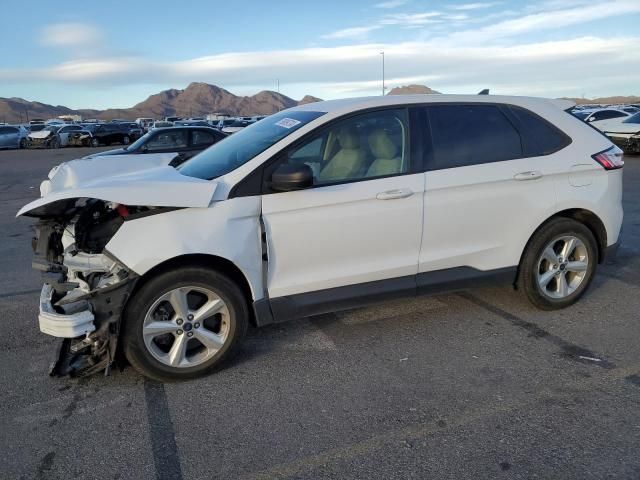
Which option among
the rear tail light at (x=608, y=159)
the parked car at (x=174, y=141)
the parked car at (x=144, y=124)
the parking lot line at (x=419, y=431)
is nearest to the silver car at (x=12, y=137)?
the parked car at (x=144, y=124)

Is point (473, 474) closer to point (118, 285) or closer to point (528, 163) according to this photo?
point (118, 285)

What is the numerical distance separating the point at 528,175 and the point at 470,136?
0.56m

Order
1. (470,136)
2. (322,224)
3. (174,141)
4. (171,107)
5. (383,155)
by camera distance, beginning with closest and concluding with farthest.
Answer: (322,224)
(383,155)
(470,136)
(174,141)
(171,107)

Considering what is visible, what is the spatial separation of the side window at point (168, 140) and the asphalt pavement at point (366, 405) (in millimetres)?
9637

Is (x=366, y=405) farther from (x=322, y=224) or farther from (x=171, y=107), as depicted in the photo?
(x=171, y=107)

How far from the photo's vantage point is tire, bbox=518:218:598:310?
4.55 meters

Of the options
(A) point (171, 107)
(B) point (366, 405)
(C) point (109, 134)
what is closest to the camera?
(B) point (366, 405)

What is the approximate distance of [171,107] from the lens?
18038 cm

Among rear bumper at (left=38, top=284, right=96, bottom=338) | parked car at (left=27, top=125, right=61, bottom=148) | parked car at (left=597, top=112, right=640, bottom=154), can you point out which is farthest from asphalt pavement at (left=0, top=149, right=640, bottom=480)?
parked car at (left=27, top=125, right=61, bottom=148)

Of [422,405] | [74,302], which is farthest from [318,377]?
[74,302]

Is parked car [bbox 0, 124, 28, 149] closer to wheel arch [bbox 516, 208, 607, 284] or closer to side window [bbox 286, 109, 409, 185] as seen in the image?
Result: side window [bbox 286, 109, 409, 185]

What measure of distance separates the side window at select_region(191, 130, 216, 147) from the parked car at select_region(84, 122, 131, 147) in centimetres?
2310

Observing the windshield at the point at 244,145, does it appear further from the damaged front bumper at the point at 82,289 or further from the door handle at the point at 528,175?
the door handle at the point at 528,175

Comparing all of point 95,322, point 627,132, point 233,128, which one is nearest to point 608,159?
point 95,322
